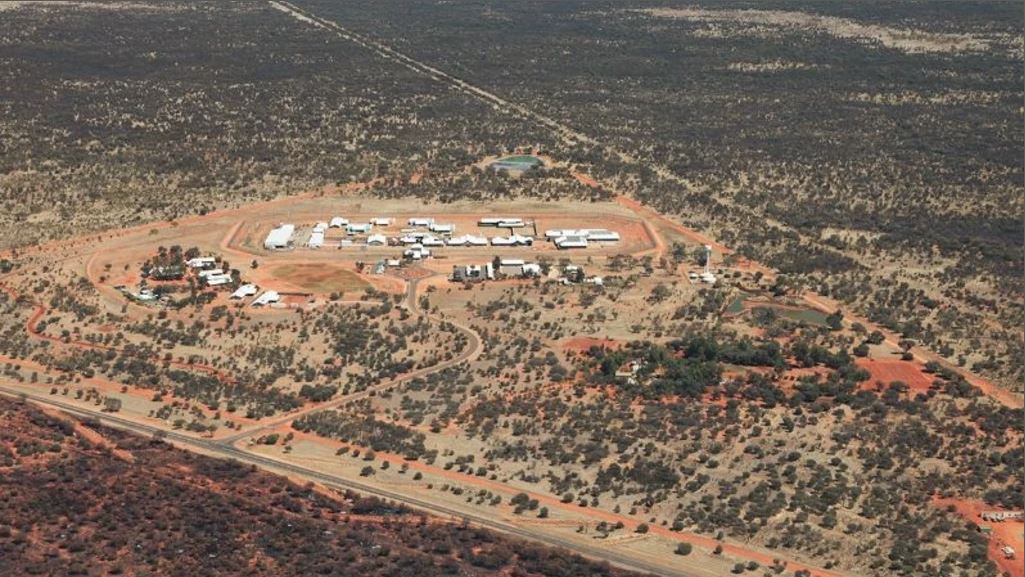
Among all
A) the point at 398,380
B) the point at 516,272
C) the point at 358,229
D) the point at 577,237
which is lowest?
the point at 398,380

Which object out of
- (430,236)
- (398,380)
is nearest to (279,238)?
(430,236)

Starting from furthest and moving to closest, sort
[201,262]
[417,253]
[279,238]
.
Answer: [279,238] < [417,253] < [201,262]

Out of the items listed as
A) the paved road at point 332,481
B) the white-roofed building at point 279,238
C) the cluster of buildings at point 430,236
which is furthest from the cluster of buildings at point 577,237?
the paved road at point 332,481

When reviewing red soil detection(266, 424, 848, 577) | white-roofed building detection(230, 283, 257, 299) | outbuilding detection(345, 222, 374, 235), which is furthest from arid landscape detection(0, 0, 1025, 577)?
outbuilding detection(345, 222, 374, 235)

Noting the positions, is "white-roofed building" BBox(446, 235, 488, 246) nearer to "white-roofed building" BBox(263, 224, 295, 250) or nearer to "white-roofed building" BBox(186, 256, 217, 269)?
"white-roofed building" BBox(263, 224, 295, 250)

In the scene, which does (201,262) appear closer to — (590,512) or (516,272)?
(516,272)

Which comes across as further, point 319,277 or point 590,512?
point 319,277
